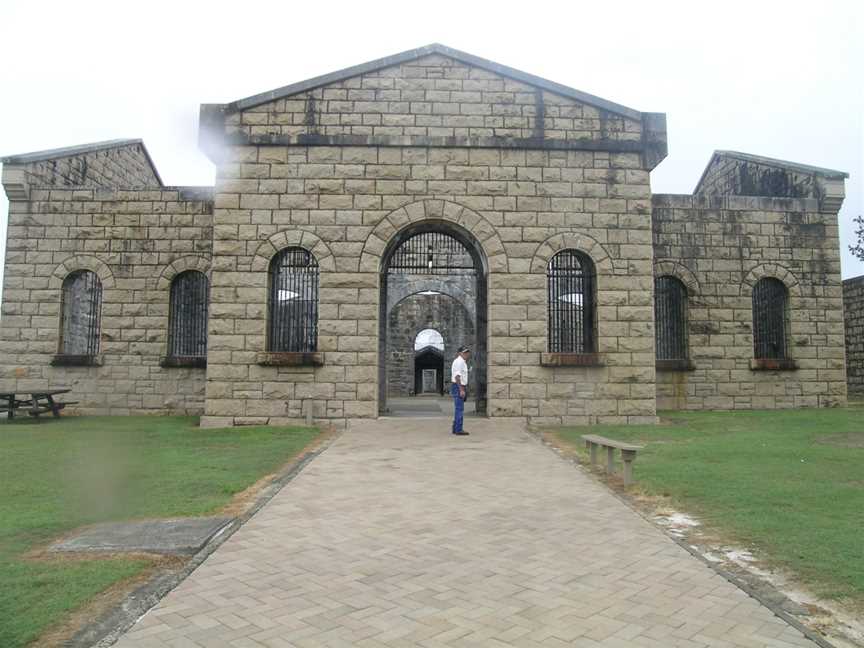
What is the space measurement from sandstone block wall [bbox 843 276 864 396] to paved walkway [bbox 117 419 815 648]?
50.6 ft

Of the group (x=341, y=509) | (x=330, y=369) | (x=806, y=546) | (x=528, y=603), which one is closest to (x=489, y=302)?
(x=330, y=369)

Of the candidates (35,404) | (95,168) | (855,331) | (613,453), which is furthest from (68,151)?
(855,331)

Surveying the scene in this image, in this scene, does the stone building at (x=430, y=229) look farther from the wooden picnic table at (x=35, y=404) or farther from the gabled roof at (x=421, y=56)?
the wooden picnic table at (x=35, y=404)

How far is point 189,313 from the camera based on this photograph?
49.3 feet

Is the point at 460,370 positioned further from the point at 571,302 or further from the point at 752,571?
the point at 752,571

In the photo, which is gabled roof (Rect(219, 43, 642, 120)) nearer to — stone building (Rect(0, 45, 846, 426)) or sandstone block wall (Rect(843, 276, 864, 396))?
stone building (Rect(0, 45, 846, 426))

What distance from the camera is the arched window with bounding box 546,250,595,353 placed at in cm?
1247

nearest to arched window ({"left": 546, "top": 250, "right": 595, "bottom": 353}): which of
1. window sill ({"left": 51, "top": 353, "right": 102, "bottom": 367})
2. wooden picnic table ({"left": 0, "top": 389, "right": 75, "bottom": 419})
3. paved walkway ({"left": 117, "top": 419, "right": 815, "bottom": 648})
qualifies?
paved walkway ({"left": 117, "top": 419, "right": 815, "bottom": 648})

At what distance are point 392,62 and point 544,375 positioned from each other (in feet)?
21.0

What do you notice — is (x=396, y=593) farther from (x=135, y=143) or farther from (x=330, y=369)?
(x=135, y=143)

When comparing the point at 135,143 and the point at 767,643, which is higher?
the point at 135,143

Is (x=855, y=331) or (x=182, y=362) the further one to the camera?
(x=855, y=331)

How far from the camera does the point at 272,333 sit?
1241cm

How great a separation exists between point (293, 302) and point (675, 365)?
847cm
